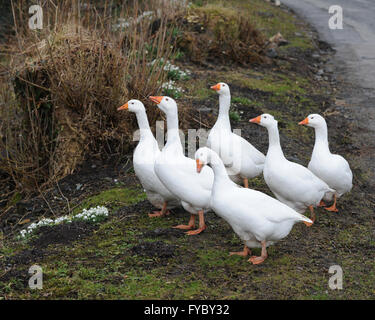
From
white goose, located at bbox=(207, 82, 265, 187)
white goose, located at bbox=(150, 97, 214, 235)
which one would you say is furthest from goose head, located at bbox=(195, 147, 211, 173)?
white goose, located at bbox=(207, 82, 265, 187)

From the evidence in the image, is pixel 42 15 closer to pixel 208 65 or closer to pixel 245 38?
pixel 208 65

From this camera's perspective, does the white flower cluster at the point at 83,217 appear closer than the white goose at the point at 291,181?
No

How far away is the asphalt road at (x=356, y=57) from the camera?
337 inches

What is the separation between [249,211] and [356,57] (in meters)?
9.15

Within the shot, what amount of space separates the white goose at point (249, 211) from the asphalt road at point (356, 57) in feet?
9.20

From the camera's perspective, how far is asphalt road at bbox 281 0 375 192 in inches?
337

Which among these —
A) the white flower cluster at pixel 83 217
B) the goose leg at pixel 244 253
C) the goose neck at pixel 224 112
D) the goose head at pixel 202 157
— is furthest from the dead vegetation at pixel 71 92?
the goose leg at pixel 244 253

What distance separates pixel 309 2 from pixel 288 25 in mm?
3530

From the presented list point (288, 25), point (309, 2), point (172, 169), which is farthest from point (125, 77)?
point (309, 2)

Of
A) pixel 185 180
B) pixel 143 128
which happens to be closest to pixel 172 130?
pixel 143 128

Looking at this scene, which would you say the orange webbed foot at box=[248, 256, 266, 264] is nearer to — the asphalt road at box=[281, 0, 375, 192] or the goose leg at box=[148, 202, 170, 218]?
the goose leg at box=[148, 202, 170, 218]

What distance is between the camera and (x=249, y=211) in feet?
14.9

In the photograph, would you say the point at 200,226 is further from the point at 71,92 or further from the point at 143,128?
the point at 71,92

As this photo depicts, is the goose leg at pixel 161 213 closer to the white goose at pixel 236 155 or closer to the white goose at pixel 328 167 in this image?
the white goose at pixel 236 155
